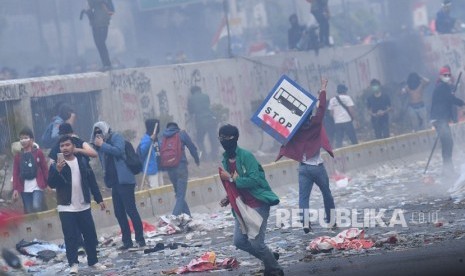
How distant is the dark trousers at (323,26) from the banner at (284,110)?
1628 cm

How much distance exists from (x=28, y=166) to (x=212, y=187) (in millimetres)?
A: 4170

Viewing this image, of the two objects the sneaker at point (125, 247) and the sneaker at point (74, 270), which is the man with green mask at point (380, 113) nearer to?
the sneaker at point (125, 247)

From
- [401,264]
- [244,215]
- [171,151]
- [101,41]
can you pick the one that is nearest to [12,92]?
[101,41]

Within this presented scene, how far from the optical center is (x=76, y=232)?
12.7 m

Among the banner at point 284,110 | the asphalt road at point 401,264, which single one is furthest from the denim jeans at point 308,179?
the asphalt road at point 401,264

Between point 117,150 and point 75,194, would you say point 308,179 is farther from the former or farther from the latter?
point 75,194

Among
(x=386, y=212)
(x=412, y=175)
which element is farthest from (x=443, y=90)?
(x=386, y=212)

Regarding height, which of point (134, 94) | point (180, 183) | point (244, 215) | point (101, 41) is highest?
point (101, 41)

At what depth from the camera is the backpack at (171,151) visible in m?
17.0

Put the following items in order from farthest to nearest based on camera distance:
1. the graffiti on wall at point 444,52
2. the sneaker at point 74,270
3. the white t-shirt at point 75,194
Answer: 1. the graffiti on wall at point 444,52
2. the white t-shirt at point 75,194
3. the sneaker at point 74,270

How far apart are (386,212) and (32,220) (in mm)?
4957

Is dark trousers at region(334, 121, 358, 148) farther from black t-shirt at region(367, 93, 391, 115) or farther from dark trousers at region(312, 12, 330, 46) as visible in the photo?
dark trousers at region(312, 12, 330, 46)

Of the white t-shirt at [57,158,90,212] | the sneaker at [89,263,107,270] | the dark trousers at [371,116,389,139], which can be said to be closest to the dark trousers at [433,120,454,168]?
the dark trousers at [371,116,389,139]

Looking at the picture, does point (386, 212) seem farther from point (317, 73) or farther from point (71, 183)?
point (317, 73)
